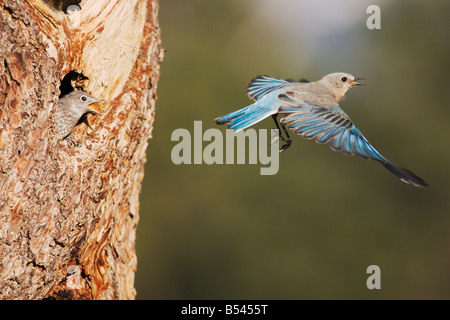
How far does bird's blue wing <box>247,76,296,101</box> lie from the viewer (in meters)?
5.08

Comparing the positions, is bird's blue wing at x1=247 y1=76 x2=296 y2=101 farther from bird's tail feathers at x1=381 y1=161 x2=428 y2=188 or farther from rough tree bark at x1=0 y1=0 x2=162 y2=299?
bird's tail feathers at x1=381 y1=161 x2=428 y2=188

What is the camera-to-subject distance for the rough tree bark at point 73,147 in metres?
4.00

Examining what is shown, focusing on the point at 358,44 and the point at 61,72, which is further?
the point at 358,44

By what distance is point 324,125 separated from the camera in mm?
4355

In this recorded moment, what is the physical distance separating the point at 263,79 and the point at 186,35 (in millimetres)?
8482

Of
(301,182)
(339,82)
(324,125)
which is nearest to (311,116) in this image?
(324,125)

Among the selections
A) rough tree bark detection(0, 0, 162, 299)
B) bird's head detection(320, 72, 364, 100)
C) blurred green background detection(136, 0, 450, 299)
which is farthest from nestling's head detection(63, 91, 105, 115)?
blurred green background detection(136, 0, 450, 299)

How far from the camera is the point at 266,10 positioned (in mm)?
13695

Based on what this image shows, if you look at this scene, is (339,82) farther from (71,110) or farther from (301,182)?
(301,182)

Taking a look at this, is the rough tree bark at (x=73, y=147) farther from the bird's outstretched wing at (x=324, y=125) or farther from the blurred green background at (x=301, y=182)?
the blurred green background at (x=301, y=182)

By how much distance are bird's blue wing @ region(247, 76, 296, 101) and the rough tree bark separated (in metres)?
0.97

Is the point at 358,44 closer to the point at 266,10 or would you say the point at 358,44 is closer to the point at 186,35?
the point at 266,10

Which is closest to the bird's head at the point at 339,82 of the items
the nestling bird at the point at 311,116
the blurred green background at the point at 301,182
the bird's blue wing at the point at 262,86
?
the nestling bird at the point at 311,116
